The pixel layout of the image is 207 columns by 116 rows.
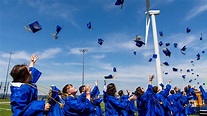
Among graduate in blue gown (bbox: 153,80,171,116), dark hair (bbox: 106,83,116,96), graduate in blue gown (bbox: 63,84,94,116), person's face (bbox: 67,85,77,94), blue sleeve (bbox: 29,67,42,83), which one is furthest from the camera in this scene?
graduate in blue gown (bbox: 153,80,171,116)

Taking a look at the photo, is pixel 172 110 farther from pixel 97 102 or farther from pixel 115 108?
pixel 115 108

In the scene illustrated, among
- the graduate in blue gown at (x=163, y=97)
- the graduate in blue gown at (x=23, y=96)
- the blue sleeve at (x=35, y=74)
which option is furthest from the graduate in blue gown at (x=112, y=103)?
the graduate in blue gown at (x=23, y=96)

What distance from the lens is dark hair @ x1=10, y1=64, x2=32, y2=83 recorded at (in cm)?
430

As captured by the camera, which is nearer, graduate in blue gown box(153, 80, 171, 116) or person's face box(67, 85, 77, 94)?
person's face box(67, 85, 77, 94)

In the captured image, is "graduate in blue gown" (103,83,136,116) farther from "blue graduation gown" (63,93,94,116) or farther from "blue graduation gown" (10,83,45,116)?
"blue graduation gown" (10,83,45,116)

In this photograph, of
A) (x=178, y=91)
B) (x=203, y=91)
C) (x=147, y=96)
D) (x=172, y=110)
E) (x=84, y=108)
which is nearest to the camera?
(x=84, y=108)

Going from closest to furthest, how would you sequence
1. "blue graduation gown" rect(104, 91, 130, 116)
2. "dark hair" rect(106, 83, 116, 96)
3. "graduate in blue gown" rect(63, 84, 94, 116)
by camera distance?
"graduate in blue gown" rect(63, 84, 94, 116) < "dark hair" rect(106, 83, 116, 96) < "blue graduation gown" rect(104, 91, 130, 116)

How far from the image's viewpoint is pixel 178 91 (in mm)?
15906

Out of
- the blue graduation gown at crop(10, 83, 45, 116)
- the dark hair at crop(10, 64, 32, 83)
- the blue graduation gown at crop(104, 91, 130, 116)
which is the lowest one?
the blue graduation gown at crop(104, 91, 130, 116)

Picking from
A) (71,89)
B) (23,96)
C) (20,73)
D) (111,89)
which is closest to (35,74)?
(20,73)

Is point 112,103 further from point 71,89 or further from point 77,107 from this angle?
point 77,107

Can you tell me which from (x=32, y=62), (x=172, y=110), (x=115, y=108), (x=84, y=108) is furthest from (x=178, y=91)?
(x=32, y=62)

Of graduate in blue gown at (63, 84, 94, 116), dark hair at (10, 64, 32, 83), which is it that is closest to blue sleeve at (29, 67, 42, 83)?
dark hair at (10, 64, 32, 83)

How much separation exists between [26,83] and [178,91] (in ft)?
42.7
